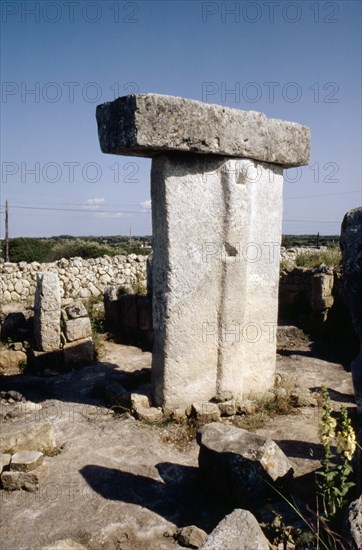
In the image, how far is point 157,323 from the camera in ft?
19.1

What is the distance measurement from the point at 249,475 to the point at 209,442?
539 mm

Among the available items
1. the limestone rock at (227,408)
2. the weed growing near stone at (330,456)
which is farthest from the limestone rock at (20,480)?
the weed growing near stone at (330,456)

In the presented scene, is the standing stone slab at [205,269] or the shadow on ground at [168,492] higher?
the standing stone slab at [205,269]

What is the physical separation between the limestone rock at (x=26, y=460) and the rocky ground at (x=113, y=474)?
0.64ft

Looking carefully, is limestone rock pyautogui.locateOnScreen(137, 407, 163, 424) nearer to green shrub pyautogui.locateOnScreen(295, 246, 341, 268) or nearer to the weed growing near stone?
the weed growing near stone

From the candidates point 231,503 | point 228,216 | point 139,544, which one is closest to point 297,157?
point 228,216

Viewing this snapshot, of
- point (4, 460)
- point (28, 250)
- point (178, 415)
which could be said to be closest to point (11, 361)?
point (178, 415)

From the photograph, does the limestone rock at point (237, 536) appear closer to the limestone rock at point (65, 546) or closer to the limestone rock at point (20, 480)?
the limestone rock at point (65, 546)

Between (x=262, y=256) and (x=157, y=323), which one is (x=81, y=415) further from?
(x=262, y=256)

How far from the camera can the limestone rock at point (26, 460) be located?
14.4 feet

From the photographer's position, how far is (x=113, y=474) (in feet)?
14.9

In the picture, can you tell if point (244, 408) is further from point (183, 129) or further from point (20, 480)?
point (183, 129)

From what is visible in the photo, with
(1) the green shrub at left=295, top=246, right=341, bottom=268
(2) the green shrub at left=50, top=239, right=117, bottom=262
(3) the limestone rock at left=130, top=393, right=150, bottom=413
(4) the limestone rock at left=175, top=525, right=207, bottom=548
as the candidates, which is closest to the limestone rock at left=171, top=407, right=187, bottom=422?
(3) the limestone rock at left=130, top=393, right=150, bottom=413

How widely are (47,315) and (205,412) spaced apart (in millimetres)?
3781
